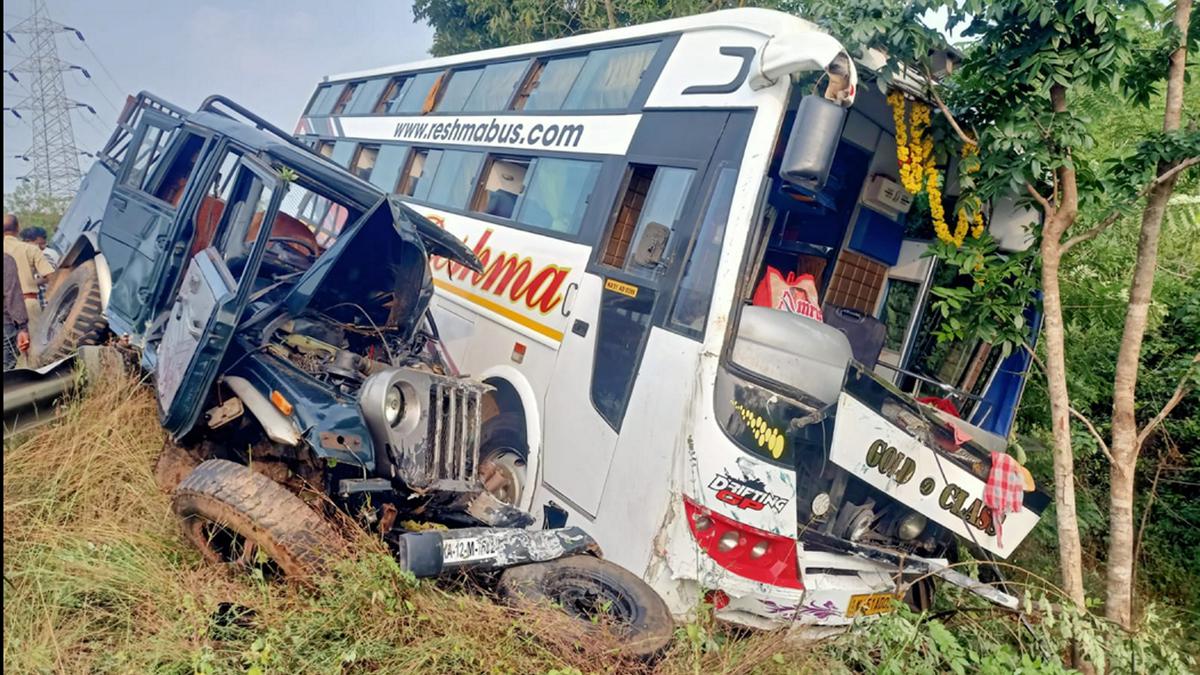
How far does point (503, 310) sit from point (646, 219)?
59.9 inches

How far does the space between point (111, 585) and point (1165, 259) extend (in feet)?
27.1

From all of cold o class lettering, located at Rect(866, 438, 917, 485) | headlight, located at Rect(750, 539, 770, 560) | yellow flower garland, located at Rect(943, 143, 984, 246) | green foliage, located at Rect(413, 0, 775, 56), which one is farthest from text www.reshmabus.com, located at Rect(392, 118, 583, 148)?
green foliage, located at Rect(413, 0, 775, 56)

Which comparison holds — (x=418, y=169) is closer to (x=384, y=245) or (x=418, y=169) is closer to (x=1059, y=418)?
(x=384, y=245)

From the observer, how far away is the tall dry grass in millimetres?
2998

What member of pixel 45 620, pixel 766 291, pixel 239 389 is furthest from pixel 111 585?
pixel 766 291

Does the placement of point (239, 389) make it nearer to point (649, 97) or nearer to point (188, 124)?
point (188, 124)

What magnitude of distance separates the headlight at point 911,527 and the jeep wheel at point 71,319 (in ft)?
18.2

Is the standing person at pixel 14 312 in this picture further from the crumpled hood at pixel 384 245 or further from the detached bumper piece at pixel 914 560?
the detached bumper piece at pixel 914 560

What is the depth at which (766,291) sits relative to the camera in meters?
4.84

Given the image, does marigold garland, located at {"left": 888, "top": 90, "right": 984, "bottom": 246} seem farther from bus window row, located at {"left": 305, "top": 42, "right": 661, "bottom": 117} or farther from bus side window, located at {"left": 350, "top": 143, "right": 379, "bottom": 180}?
bus side window, located at {"left": 350, "top": 143, "right": 379, "bottom": 180}

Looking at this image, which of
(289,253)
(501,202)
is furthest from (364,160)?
(501,202)

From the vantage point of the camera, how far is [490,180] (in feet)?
20.8

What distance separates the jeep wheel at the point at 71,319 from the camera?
18.6 ft

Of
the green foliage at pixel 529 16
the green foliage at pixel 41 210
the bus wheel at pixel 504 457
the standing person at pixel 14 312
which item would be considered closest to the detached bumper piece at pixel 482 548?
the bus wheel at pixel 504 457
